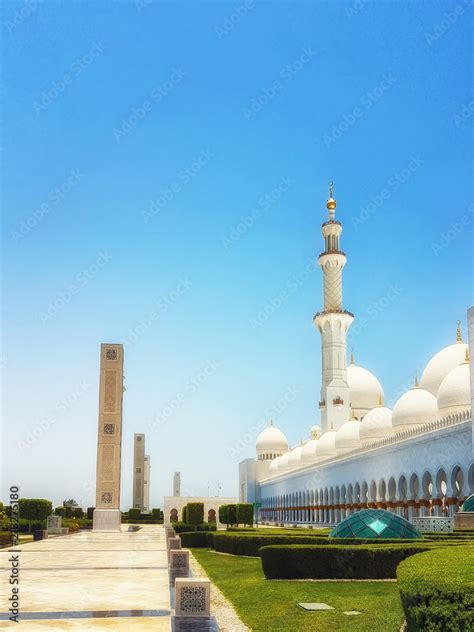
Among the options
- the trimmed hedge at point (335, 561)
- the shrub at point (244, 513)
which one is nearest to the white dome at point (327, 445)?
the shrub at point (244, 513)

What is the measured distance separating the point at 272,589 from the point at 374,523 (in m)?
5.07

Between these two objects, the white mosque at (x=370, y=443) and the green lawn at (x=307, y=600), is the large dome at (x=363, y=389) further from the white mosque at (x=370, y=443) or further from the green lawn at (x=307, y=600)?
the green lawn at (x=307, y=600)

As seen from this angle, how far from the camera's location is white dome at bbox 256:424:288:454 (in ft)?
246

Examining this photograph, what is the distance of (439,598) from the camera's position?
6.16 metres

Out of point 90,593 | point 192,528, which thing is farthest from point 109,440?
point 90,593

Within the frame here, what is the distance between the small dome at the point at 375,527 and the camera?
52.3 ft

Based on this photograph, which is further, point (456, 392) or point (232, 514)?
point (232, 514)

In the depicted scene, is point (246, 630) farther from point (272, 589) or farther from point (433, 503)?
point (433, 503)

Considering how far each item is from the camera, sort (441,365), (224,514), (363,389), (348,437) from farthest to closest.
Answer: (363,389), (224,514), (348,437), (441,365)

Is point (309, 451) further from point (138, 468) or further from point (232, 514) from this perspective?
point (138, 468)

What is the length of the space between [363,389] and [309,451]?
273 inches

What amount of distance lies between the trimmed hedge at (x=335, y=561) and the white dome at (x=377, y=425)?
→ 26.2m

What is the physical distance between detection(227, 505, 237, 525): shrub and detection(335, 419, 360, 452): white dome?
7669 millimetres

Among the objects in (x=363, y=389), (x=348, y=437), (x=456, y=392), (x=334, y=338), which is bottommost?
(x=348, y=437)
